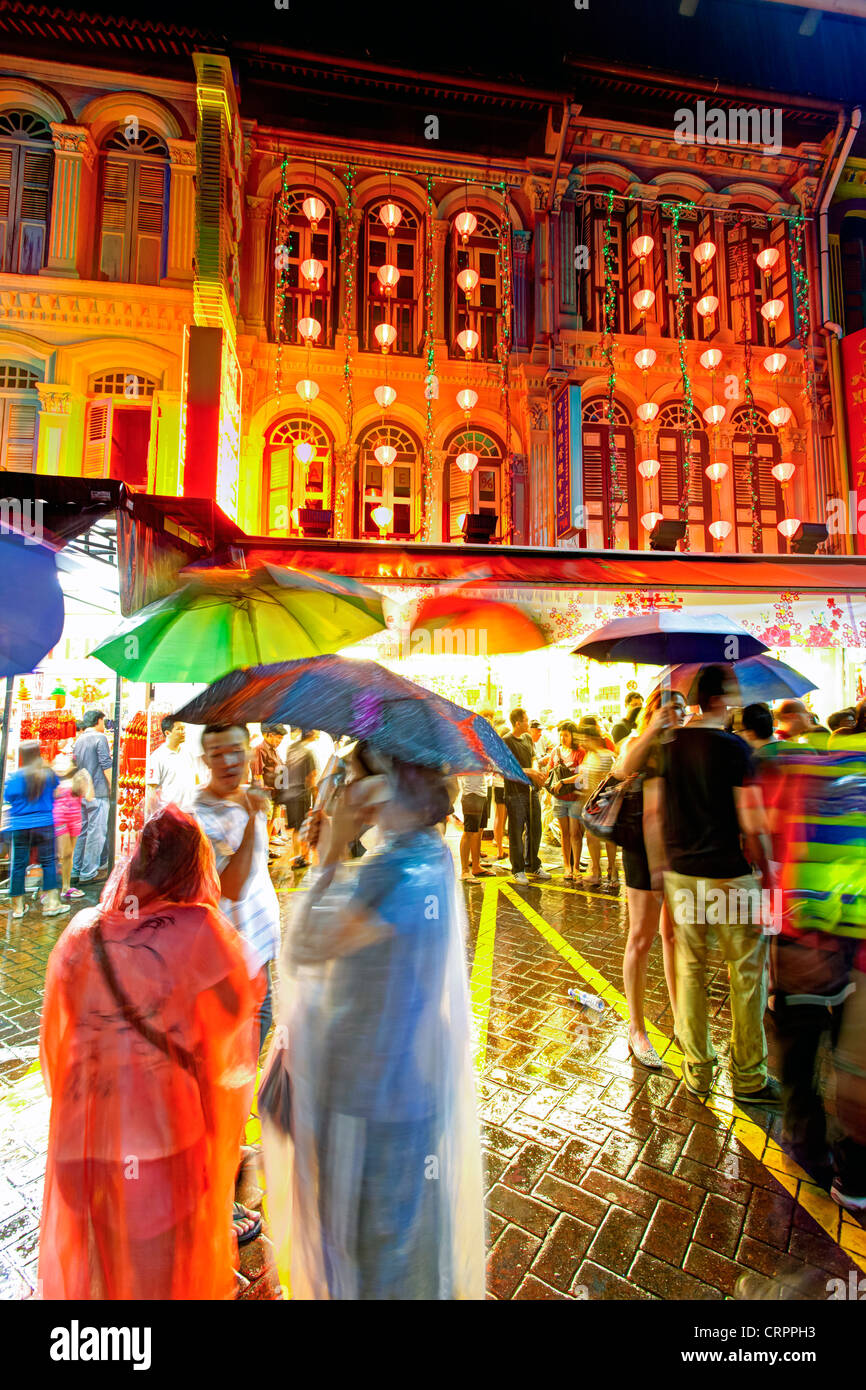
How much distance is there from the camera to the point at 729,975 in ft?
11.6

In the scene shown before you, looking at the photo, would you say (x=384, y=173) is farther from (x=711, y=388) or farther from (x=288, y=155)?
(x=711, y=388)

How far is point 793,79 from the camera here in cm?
1230

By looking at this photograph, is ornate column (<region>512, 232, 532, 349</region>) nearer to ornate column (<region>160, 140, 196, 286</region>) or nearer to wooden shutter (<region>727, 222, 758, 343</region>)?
wooden shutter (<region>727, 222, 758, 343</region>)

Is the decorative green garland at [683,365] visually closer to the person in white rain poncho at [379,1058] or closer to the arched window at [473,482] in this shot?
the arched window at [473,482]

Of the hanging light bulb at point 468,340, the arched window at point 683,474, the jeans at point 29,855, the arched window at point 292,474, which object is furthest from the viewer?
the arched window at point 683,474

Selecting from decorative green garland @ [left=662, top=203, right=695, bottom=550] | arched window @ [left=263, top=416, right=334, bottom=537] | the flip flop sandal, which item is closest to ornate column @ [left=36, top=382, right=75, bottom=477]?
arched window @ [left=263, top=416, right=334, bottom=537]

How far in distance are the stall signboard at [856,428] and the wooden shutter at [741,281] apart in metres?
1.74

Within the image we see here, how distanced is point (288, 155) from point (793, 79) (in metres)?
10.3

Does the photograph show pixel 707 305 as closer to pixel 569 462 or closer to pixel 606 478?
pixel 606 478

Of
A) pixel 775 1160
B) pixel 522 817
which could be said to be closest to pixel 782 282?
pixel 522 817

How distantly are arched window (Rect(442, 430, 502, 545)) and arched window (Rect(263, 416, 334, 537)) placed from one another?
214 cm

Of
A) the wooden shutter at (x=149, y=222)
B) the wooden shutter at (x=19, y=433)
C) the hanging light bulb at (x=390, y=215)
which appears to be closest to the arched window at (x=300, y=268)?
the hanging light bulb at (x=390, y=215)

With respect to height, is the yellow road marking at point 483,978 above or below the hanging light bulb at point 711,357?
below

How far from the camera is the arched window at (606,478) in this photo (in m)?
11.5
